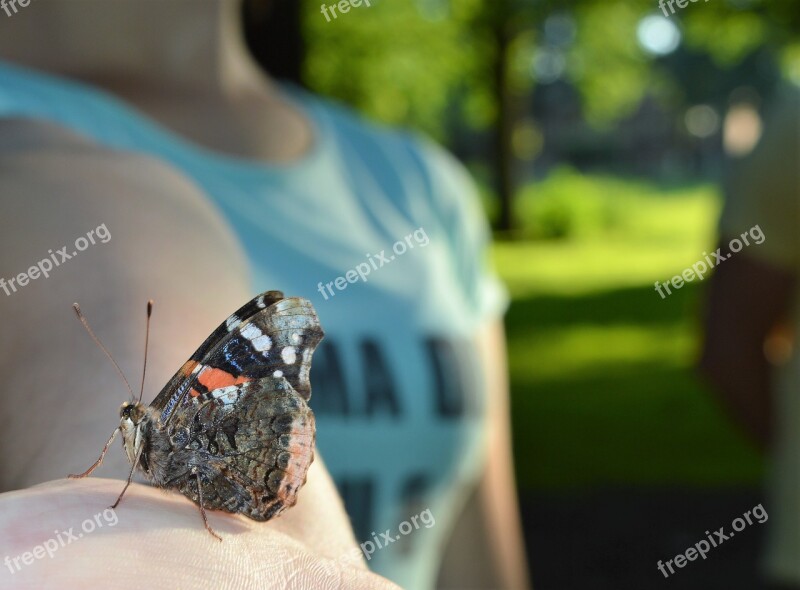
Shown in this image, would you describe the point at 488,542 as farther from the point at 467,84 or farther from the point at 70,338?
the point at 467,84

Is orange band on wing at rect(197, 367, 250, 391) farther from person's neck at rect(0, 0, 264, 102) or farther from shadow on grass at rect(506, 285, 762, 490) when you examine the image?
Answer: shadow on grass at rect(506, 285, 762, 490)

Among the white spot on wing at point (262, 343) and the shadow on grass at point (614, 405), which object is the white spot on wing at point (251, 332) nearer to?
the white spot on wing at point (262, 343)

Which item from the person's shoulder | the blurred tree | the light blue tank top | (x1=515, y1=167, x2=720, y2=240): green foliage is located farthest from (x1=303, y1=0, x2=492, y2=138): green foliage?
the light blue tank top

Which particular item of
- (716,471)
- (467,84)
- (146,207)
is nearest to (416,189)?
(146,207)

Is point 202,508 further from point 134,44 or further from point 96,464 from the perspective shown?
point 134,44

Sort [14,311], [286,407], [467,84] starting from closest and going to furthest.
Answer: [286,407] → [14,311] → [467,84]

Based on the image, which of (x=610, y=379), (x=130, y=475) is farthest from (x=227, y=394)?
(x=610, y=379)
